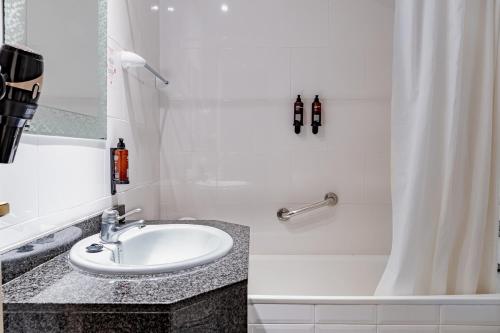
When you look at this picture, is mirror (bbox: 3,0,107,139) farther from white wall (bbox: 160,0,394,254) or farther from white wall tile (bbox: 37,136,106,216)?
white wall (bbox: 160,0,394,254)

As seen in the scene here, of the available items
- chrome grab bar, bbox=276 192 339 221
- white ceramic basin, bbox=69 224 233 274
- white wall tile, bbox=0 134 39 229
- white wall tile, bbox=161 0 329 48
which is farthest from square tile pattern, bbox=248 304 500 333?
white wall tile, bbox=161 0 329 48

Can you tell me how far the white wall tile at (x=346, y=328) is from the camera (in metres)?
1.35

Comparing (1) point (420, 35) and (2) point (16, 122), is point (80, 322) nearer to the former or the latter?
(2) point (16, 122)

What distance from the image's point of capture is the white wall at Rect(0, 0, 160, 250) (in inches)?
31.6

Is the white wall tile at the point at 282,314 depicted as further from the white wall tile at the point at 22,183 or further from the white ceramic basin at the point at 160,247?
the white wall tile at the point at 22,183

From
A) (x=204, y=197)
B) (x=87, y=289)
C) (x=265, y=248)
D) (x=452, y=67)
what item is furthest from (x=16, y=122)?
(x=265, y=248)

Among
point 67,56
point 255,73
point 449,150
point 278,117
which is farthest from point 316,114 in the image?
point 67,56

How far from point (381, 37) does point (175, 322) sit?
2.00 meters

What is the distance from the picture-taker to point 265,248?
2121 millimetres

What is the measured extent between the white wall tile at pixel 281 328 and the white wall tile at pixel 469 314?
54 cm

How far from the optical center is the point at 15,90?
1.50ft

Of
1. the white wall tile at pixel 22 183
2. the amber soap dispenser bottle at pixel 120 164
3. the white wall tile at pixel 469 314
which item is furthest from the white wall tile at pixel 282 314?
the white wall tile at pixel 22 183

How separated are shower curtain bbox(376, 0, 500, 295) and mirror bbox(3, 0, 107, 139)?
1220mm

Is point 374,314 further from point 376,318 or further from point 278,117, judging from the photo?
point 278,117
